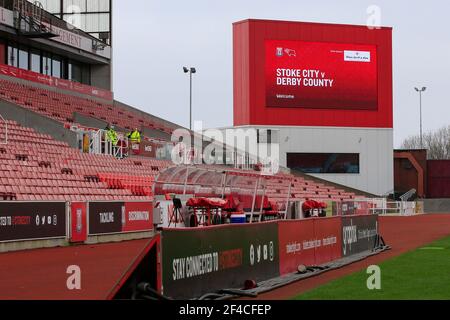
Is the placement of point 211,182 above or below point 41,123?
below

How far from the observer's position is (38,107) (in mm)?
39188

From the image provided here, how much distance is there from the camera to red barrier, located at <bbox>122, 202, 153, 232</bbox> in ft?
89.9

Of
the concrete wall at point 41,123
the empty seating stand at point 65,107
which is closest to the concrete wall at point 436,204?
the empty seating stand at point 65,107

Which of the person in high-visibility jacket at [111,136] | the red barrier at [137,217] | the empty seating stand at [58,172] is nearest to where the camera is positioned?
the empty seating stand at [58,172]

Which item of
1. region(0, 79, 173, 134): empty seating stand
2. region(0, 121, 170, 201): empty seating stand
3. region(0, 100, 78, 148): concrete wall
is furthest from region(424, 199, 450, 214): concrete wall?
region(0, 100, 78, 148): concrete wall

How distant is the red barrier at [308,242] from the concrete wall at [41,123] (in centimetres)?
1873

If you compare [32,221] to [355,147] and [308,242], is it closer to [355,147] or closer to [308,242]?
[308,242]

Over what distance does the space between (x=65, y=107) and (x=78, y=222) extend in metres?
19.7

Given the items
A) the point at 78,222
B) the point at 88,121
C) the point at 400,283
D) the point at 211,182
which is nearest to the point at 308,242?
the point at 211,182

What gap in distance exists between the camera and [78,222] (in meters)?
24.3

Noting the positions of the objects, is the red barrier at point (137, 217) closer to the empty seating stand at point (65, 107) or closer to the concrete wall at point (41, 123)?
the concrete wall at point (41, 123)

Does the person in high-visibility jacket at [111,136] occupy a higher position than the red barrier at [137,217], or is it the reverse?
the person in high-visibility jacket at [111,136]

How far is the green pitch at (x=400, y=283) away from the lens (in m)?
11.5

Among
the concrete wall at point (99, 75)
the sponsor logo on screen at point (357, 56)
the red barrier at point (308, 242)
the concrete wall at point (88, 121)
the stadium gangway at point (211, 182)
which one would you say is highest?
the sponsor logo on screen at point (357, 56)
